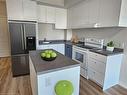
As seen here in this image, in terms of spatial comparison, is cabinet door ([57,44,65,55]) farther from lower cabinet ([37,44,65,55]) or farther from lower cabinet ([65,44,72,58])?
lower cabinet ([65,44,72,58])

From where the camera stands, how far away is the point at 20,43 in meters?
2.87

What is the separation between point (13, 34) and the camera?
277cm

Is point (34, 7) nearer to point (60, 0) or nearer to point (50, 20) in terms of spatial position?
point (50, 20)

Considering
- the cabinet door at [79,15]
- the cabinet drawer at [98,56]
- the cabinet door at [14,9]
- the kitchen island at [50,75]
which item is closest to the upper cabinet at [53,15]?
the cabinet door at [79,15]

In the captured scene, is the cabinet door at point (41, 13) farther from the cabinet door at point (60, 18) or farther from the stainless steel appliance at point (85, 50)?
the stainless steel appliance at point (85, 50)

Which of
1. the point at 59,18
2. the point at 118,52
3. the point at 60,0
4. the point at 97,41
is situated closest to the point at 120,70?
the point at 118,52

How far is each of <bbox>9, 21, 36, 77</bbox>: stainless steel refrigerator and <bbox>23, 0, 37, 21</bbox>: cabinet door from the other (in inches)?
8.6

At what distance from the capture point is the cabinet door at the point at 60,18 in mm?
3900

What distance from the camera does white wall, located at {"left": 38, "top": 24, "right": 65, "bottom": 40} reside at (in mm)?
4004

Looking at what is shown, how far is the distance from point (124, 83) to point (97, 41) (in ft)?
4.18

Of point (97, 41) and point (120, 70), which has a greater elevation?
point (97, 41)

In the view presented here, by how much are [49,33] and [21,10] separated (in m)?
1.53

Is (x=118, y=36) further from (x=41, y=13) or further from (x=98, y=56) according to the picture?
(x=41, y=13)

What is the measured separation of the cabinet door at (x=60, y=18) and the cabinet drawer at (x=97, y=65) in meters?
2.03
